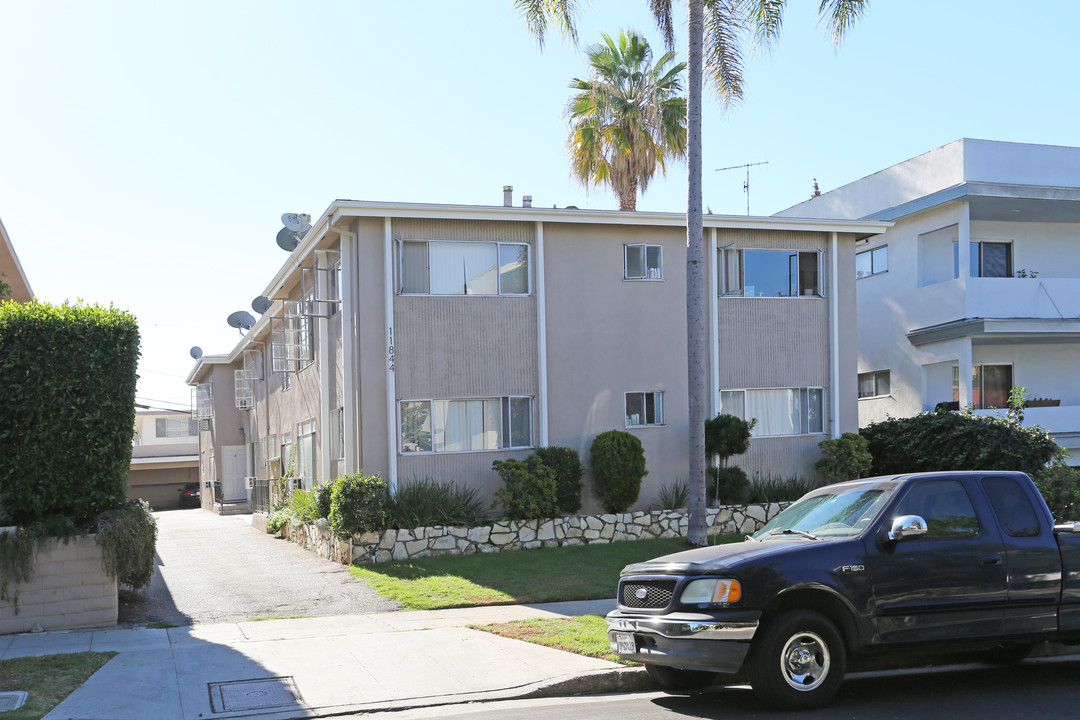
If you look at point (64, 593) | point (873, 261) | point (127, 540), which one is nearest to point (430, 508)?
point (127, 540)

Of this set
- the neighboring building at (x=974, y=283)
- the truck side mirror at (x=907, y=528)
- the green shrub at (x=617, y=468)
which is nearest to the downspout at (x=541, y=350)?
the green shrub at (x=617, y=468)

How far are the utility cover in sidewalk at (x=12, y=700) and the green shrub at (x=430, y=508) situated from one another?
9079 mm

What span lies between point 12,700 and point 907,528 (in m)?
7.04

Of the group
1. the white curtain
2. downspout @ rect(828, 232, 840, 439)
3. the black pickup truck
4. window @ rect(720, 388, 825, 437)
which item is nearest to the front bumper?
the black pickup truck

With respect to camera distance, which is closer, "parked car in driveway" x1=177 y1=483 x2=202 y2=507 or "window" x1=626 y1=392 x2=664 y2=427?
"window" x1=626 y1=392 x2=664 y2=427

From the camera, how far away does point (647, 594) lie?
8.18 metres

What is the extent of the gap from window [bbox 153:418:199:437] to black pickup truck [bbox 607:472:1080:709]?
5662cm

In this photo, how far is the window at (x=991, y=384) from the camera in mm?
24391

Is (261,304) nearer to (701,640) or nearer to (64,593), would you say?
(64,593)

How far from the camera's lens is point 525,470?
17844 millimetres

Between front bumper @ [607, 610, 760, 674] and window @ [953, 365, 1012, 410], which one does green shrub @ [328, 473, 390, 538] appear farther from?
window @ [953, 365, 1012, 410]

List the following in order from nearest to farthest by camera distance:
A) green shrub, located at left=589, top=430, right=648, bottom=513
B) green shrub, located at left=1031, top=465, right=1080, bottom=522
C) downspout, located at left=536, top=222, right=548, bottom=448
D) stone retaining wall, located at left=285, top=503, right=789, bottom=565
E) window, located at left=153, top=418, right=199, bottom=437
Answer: stone retaining wall, located at left=285, top=503, right=789, bottom=565 < green shrub, located at left=589, top=430, right=648, bottom=513 < green shrub, located at left=1031, top=465, right=1080, bottom=522 < downspout, located at left=536, top=222, right=548, bottom=448 < window, located at left=153, top=418, right=199, bottom=437

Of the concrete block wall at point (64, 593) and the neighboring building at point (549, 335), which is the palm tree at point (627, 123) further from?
the concrete block wall at point (64, 593)

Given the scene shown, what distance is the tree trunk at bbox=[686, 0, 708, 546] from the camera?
15609mm
